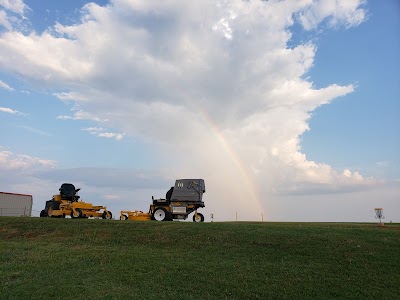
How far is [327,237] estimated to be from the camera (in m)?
18.2

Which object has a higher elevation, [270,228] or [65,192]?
[65,192]

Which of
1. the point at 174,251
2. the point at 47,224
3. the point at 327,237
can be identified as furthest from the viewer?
the point at 47,224

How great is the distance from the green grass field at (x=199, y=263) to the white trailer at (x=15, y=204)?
28.2 m

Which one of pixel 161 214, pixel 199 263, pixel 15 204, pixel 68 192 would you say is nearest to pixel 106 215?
pixel 68 192

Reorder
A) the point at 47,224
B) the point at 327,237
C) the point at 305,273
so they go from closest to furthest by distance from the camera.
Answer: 1. the point at 305,273
2. the point at 327,237
3. the point at 47,224

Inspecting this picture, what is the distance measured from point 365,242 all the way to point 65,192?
24.0 meters

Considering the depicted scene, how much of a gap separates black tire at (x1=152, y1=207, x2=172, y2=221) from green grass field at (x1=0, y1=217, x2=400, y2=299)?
626 centimetres

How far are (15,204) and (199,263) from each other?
137ft

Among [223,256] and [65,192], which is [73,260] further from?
[65,192]

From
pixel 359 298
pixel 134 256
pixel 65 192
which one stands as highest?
pixel 65 192

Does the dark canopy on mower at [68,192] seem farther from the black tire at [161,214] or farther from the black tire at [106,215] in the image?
the black tire at [161,214]

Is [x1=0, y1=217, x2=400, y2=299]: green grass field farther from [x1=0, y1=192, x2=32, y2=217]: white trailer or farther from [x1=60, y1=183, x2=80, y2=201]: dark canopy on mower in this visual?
[x1=0, y1=192, x2=32, y2=217]: white trailer

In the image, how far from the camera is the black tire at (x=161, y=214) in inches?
1112

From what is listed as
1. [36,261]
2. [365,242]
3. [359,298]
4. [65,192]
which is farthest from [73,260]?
[65,192]
